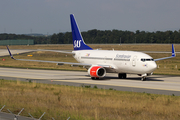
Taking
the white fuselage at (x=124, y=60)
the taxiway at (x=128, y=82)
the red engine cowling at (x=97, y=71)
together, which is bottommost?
the taxiway at (x=128, y=82)

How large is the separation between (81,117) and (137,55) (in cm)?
2434

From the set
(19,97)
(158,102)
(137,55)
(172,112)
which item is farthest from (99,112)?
(137,55)

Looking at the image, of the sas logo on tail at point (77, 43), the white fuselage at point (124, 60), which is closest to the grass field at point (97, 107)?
the white fuselage at point (124, 60)

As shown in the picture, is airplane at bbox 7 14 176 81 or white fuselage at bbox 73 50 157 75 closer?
white fuselage at bbox 73 50 157 75

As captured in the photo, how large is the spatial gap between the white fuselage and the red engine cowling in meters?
1.59

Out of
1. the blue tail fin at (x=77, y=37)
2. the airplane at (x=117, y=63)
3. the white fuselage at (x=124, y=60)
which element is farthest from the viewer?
the blue tail fin at (x=77, y=37)

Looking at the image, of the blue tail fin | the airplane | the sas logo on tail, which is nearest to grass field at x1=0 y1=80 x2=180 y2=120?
the airplane

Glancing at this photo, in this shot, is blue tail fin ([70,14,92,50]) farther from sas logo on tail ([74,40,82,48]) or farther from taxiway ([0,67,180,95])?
taxiway ([0,67,180,95])

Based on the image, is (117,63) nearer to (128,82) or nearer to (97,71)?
(97,71)

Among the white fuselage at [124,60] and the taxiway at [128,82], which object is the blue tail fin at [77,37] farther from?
the taxiway at [128,82]

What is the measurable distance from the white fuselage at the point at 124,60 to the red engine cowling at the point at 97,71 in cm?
159

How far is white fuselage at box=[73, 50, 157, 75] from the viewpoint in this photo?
3812cm

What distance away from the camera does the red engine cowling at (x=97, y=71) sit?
40.8 m

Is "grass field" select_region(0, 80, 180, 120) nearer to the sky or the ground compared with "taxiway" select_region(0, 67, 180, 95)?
nearer to the sky
